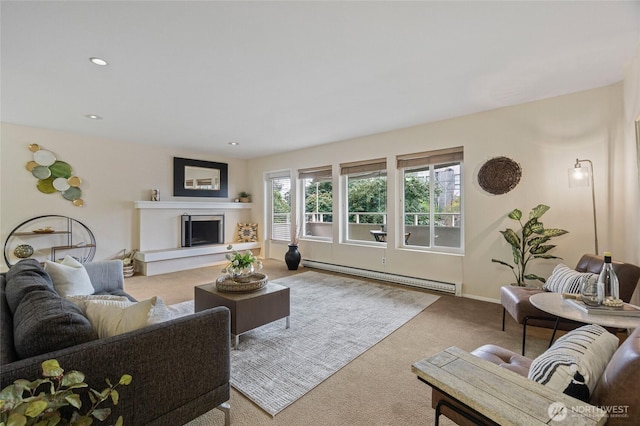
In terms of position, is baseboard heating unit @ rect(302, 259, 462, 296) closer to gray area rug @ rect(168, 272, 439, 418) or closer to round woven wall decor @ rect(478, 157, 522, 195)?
gray area rug @ rect(168, 272, 439, 418)

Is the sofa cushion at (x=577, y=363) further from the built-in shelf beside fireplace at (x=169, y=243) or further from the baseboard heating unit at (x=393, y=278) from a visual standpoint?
the built-in shelf beside fireplace at (x=169, y=243)

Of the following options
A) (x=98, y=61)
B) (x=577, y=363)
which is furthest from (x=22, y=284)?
(x=577, y=363)

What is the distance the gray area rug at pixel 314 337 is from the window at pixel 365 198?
1.22m

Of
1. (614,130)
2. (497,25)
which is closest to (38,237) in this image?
(497,25)

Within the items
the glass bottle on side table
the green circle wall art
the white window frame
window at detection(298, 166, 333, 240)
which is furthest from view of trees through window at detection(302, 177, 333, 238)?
the glass bottle on side table

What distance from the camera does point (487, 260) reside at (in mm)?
3773

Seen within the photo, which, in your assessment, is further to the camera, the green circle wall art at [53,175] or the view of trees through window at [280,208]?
the view of trees through window at [280,208]

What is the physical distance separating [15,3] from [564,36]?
3725 mm

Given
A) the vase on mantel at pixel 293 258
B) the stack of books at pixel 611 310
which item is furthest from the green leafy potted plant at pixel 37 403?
the vase on mantel at pixel 293 258

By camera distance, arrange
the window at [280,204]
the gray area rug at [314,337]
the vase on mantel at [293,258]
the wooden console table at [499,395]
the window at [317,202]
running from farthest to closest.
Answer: the window at [280,204] < the window at [317,202] < the vase on mantel at [293,258] < the gray area rug at [314,337] < the wooden console table at [499,395]

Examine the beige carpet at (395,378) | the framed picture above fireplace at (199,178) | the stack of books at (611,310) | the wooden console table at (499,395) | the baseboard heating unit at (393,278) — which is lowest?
the beige carpet at (395,378)

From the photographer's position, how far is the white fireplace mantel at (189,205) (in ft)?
17.9

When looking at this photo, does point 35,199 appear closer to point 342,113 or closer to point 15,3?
point 15,3

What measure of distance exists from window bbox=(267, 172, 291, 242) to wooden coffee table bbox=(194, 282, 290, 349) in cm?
371
